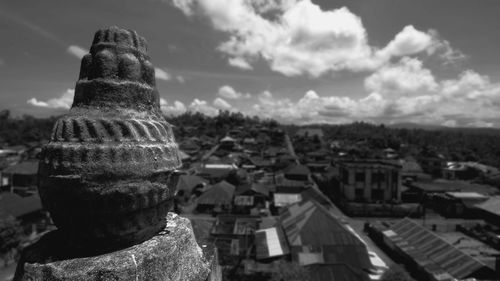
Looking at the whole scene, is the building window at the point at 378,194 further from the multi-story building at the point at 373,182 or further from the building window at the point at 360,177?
the building window at the point at 360,177

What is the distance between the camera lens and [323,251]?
20328mm

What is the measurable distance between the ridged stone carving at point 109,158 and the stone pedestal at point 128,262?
20cm

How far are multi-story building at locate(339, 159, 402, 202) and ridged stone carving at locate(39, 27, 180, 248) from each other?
3878cm

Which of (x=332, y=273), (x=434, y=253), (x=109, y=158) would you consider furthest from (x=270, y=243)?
(x=109, y=158)

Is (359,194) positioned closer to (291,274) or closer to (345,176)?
(345,176)

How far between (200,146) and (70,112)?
90.2 metres

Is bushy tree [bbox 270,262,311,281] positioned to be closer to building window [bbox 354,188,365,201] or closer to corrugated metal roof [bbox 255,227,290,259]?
corrugated metal roof [bbox 255,227,290,259]

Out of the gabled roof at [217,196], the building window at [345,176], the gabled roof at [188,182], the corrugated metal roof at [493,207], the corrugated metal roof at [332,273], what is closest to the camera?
the corrugated metal roof at [332,273]

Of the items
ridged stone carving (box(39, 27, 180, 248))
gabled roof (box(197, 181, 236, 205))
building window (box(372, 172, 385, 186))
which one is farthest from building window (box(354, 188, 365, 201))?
ridged stone carving (box(39, 27, 180, 248))

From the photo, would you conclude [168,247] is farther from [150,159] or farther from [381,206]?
[381,206]

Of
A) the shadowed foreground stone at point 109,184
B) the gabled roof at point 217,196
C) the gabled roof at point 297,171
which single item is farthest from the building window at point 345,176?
the shadowed foreground stone at point 109,184

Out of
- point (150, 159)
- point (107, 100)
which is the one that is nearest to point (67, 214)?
point (150, 159)

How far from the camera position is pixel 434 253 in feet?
70.1

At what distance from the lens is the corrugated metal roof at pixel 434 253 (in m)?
18.8
